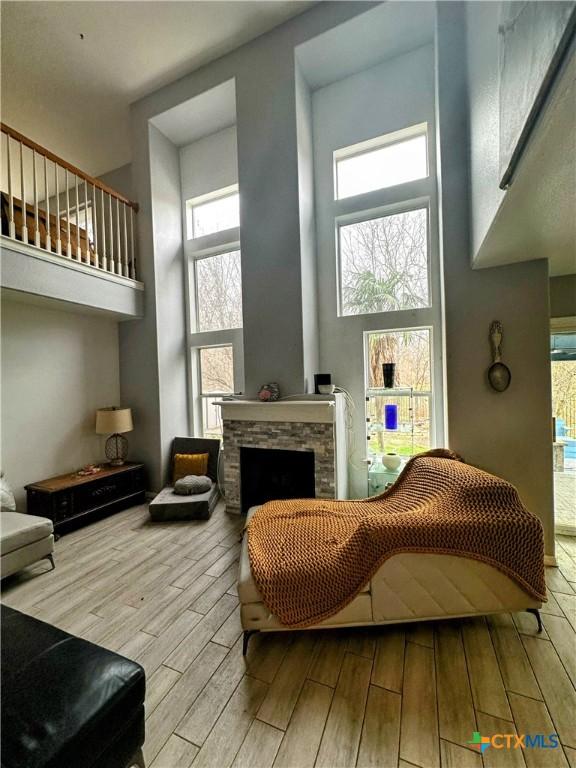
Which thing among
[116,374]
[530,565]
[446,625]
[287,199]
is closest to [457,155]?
[287,199]

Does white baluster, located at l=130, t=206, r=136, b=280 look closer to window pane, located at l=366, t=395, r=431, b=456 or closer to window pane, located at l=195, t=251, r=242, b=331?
window pane, located at l=195, t=251, r=242, b=331

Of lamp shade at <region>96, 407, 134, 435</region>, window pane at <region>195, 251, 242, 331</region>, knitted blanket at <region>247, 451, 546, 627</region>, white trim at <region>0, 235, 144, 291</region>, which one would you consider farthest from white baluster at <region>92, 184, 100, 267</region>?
knitted blanket at <region>247, 451, 546, 627</region>

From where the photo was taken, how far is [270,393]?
3.29 metres

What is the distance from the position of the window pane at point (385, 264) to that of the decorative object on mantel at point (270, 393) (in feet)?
4.02

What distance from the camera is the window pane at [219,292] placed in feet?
13.5

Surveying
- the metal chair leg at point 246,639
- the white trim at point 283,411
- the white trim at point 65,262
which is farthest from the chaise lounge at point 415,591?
the white trim at point 65,262

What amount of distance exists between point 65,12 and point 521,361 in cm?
535

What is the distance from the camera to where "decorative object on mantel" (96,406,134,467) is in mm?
3734

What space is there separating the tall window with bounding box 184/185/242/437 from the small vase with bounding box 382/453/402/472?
2.09 meters

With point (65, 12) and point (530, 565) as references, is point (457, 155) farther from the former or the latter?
point (65, 12)

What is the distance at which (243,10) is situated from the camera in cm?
311

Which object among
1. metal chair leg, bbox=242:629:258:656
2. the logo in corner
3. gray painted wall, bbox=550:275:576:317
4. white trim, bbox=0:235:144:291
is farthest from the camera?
gray painted wall, bbox=550:275:576:317

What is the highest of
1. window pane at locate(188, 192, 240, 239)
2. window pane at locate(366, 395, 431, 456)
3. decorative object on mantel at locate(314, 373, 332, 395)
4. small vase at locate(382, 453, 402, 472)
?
window pane at locate(188, 192, 240, 239)

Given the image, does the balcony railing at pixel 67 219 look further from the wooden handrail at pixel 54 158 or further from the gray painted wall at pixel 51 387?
the gray painted wall at pixel 51 387
